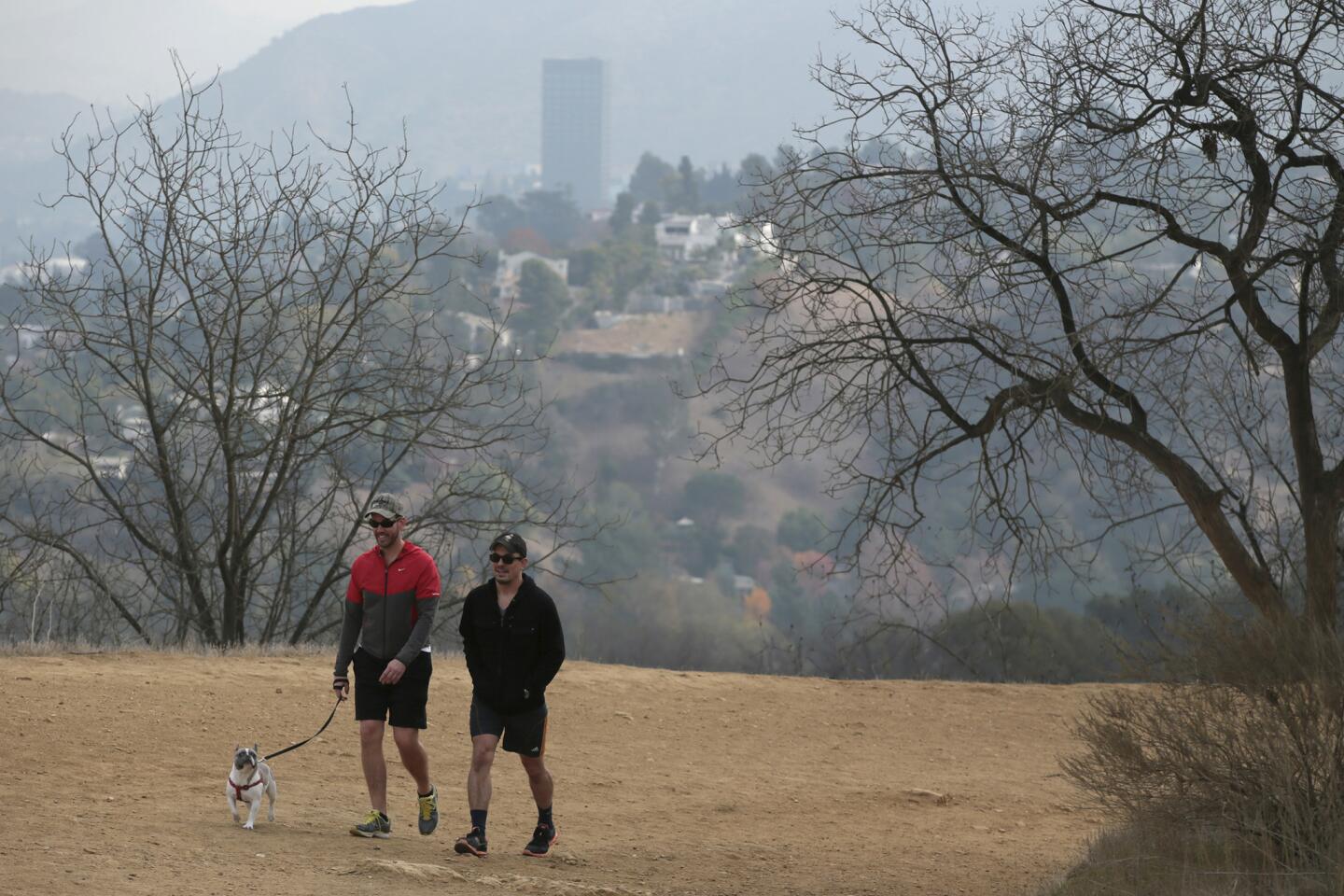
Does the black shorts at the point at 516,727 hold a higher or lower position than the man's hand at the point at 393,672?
lower

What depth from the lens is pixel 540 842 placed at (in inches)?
288

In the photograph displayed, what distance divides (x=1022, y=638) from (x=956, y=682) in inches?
584

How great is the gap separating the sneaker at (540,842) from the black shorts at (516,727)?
0.49 meters

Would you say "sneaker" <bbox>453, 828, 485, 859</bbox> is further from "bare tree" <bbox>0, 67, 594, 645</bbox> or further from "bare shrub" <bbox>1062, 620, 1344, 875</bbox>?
"bare tree" <bbox>0, 67, 594, 645</bbox>

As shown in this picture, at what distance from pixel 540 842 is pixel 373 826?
0.82m

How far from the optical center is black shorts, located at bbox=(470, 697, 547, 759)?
275 inches

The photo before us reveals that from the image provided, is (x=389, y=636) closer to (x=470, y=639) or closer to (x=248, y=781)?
(x=470, y=639)

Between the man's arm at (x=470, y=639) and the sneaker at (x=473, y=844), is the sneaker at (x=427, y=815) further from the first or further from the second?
the man's arm at (x=470, y=639)

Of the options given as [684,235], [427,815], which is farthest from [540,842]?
[684,235]

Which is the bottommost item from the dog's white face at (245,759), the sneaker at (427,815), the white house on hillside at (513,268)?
the sneaker at (427,815)

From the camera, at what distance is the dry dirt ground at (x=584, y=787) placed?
675cm

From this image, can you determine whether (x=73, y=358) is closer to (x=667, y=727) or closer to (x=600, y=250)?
(x=667, y=727)

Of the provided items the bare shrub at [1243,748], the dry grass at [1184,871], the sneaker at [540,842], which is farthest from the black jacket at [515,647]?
the bare shrub at [1243,748]

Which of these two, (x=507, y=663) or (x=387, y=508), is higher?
(x=387, y=508)
